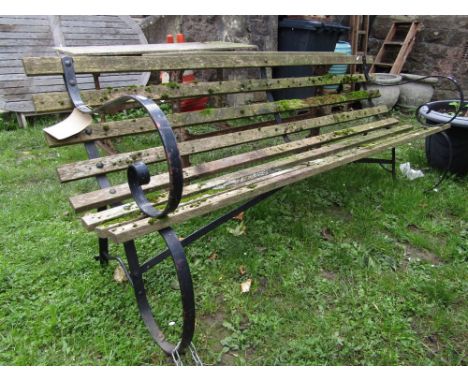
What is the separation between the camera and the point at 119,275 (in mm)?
2078

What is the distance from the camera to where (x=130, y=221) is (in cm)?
149

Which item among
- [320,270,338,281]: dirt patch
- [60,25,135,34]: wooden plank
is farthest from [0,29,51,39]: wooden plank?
[320,270,338,281]: dirt patch

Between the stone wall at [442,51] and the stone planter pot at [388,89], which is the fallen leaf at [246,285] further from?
the stone wall at [442,51]

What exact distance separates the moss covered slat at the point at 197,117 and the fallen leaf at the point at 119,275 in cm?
74

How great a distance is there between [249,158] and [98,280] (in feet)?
3.55

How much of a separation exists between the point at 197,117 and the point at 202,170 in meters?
0.41

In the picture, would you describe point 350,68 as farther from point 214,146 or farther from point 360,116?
point 214,146

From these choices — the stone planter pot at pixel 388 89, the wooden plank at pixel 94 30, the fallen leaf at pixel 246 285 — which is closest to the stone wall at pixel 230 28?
the wooden plank at pixel 94 30

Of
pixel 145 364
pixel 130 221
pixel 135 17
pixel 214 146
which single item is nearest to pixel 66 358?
pixel 145 364

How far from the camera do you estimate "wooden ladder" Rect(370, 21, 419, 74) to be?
18.7 feet

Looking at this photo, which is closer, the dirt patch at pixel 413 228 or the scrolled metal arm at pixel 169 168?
the scrolled metal arm at pixel 169 168

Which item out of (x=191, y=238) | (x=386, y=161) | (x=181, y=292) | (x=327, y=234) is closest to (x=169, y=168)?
(x=181, y=292)

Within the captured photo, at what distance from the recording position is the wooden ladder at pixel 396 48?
5699 millimetres

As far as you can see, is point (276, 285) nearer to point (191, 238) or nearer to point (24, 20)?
point (191, 238)
